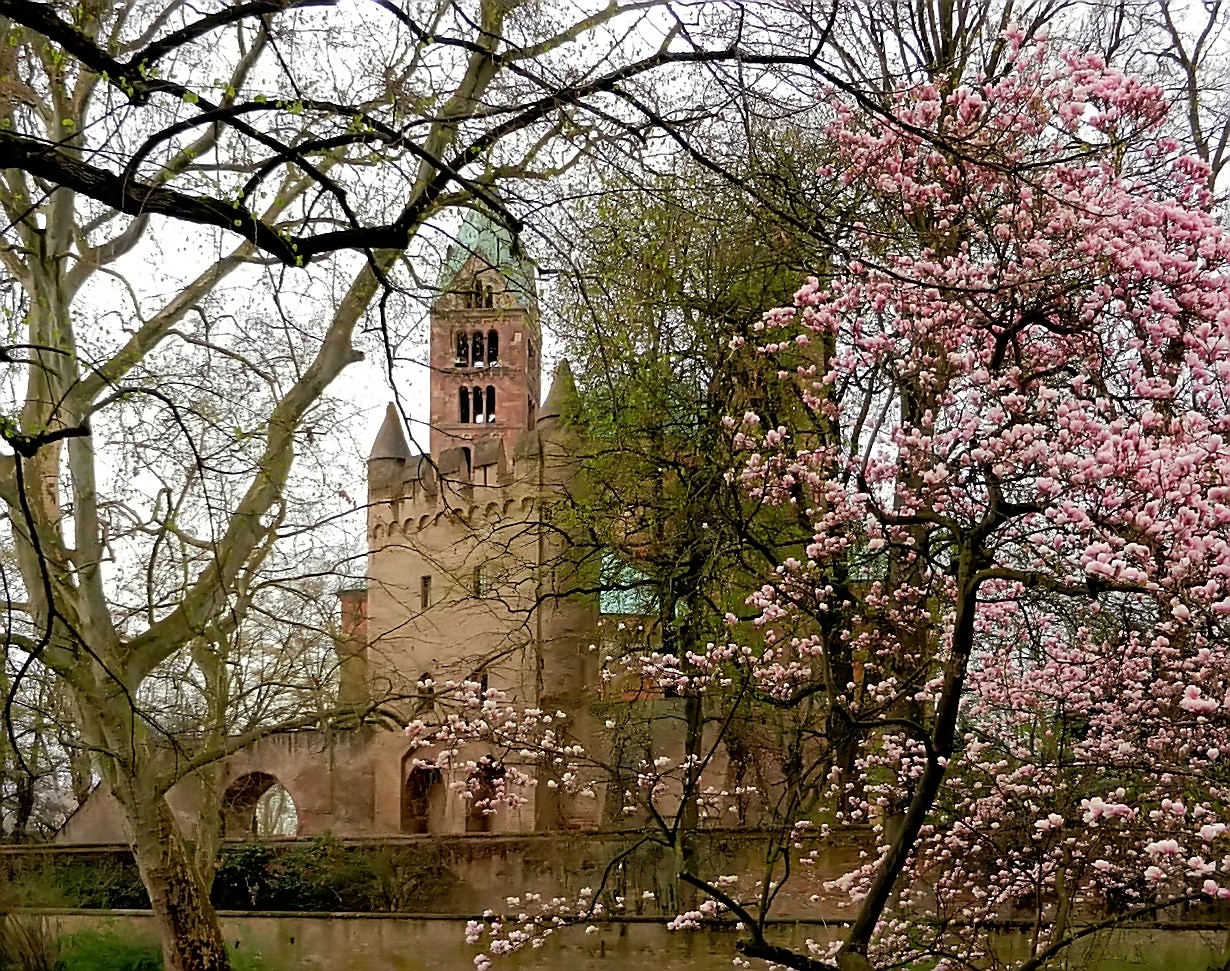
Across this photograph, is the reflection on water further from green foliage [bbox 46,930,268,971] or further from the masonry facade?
the masonry facade

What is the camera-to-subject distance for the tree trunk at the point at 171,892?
37.8 ft

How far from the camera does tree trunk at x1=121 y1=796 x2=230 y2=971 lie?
1153cm

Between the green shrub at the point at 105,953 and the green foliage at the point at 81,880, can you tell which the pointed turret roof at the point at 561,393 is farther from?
the green foliage at the point at 81,880

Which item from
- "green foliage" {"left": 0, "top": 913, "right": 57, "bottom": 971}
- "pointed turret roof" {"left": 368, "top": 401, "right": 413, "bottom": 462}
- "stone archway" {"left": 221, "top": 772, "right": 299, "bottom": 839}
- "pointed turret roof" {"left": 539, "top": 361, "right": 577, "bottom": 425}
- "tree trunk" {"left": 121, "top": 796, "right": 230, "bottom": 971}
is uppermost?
"pointed turret roof" {"left": 368, "top": 401, "right": 413, "bottom": 462}

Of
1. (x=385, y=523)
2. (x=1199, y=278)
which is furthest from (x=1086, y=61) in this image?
(x=385, y=523)

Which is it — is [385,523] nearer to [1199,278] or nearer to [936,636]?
[936,636]

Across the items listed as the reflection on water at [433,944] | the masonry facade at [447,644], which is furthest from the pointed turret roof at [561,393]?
the reflection on water at [433,944]

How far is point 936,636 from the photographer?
847 cm

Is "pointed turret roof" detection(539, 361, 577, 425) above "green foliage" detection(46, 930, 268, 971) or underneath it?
above

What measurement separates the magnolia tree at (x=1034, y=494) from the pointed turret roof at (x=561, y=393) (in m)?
6.42

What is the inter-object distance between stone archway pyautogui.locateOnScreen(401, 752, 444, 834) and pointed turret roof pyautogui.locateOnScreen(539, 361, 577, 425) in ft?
30.7

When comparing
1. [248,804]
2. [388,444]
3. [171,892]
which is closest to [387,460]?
[388,444]

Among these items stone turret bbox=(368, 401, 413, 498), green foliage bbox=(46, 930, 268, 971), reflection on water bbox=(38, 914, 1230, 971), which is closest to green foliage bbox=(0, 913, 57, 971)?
green foliage bbox=(46, 930, 268, 971)

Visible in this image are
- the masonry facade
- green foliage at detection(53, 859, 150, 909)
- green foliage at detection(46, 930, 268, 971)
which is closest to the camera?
green foliage at detection(46, 930, 268, 971)
